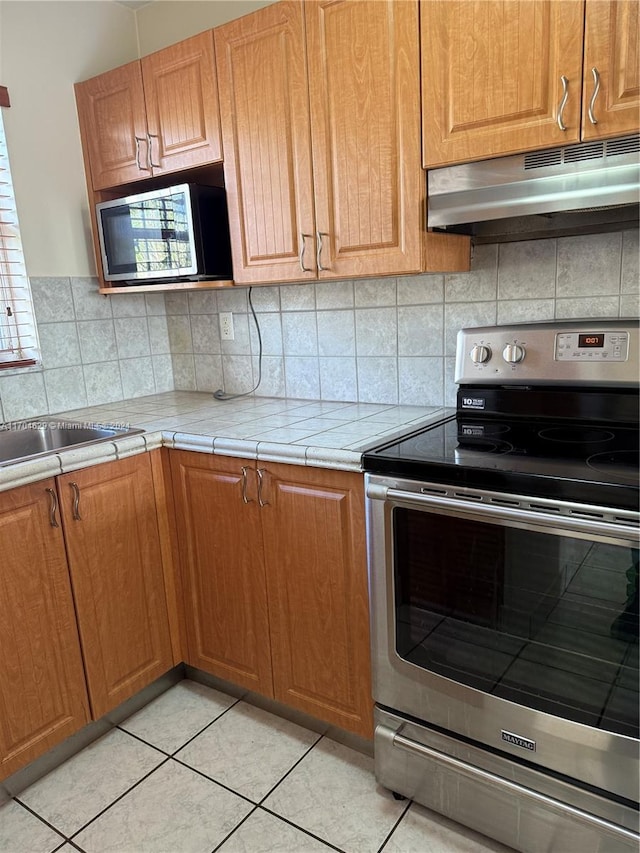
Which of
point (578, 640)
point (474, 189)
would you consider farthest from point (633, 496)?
point (474, 189)

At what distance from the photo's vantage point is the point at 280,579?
1.70 metres

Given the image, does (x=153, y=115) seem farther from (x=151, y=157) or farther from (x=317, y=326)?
(x=317, y=326)

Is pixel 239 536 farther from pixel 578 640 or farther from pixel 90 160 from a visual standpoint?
pixel 90 160

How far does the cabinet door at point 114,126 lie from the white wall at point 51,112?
0.22 ft

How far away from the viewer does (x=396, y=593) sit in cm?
144

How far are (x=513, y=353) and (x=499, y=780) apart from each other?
1018 millimetres

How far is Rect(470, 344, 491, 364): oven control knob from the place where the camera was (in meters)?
1.62

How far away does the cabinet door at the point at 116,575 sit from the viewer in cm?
169

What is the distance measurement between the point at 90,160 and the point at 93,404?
36.1 inches

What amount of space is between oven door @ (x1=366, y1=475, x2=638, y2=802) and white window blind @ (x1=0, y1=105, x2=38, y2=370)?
1.46m

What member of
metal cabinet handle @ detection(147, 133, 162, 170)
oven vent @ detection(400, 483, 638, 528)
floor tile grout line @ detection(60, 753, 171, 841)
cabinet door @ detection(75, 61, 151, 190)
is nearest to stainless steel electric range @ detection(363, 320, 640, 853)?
oven vent @ detection(400, 483, 638, 528)

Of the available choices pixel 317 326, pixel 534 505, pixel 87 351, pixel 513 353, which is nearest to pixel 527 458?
pixel 534 505

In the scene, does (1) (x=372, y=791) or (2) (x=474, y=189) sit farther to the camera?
(1) (x=372, y=791)

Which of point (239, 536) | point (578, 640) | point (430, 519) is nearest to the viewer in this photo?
point (578, 640)
